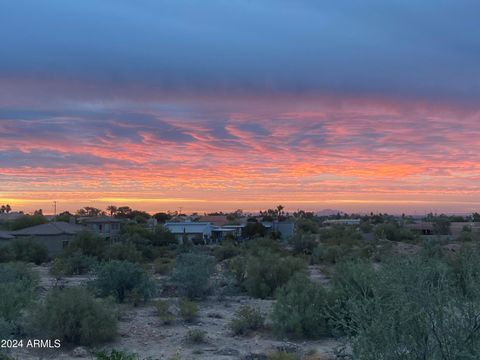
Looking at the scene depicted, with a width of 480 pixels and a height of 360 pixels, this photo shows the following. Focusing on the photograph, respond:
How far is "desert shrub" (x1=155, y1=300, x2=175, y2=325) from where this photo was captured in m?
19.9

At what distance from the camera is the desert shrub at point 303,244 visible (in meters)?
52.1

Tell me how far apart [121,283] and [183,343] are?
8.52 metres

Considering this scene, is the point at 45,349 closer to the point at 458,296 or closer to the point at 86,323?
the point at 86,323

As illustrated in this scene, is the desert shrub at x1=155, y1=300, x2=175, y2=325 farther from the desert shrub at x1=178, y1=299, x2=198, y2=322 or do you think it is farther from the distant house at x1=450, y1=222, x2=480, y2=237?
the distant house at x1=450, y1=222, x2=480, y2=237

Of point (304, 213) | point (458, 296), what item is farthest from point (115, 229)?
point (304, 213)

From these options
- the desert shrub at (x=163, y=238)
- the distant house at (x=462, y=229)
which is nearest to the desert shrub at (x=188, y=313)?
the desert shrub at (x=163, y=238)

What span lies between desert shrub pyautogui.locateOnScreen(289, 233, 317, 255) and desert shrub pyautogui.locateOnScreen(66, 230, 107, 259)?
1584 centimetres

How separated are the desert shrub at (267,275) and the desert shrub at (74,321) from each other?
11022mm

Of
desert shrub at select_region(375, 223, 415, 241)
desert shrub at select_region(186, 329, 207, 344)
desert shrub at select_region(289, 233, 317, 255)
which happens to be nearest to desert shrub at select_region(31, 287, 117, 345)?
desert shrub at select_region(186, 329, 207, 344)

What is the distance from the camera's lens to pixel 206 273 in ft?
89.9

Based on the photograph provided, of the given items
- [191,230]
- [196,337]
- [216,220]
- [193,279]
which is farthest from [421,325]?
[216,220]

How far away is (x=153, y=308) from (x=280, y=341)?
23.6 feet

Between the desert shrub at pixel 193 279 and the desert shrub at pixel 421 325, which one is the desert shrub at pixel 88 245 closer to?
the desert shrub at pixel 193 279

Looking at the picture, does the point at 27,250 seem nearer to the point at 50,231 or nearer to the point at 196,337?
the point at 50,231
